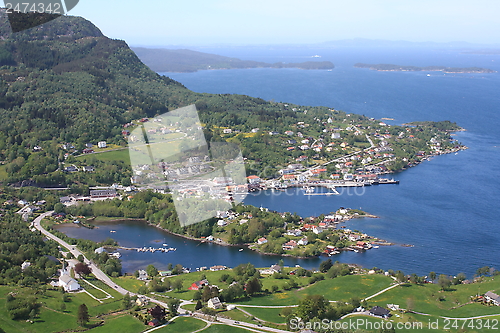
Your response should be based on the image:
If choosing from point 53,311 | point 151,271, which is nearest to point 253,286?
point 151,271

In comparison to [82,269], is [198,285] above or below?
below

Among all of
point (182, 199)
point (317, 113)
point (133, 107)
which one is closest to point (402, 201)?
point (182, 199)

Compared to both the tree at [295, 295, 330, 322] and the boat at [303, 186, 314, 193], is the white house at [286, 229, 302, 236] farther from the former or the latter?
the tree at [295, 295, 330, 322]

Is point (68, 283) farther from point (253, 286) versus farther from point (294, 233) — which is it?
point (294, 233)

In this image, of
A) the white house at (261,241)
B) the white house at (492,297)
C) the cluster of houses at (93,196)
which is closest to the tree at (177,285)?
the white house at (261,241)

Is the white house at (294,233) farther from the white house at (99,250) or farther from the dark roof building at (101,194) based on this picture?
the dark roof building at (101,194)

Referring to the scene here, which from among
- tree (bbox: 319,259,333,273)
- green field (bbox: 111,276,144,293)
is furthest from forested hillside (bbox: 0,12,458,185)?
tree (bbox: 319,259,333,273)
